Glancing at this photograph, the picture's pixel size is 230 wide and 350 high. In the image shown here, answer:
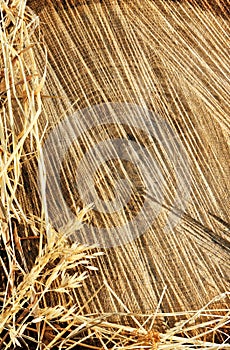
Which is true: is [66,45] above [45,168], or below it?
above

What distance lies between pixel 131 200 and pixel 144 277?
150 mm

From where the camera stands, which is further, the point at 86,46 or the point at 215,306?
the point at 86,46

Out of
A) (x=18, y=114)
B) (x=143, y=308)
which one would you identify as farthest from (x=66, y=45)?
(x=143, y=308)

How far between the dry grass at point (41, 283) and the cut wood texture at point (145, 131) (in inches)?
1.1

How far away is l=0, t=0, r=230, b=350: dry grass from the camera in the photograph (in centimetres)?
133

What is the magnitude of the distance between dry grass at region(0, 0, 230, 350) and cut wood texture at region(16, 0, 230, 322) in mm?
28

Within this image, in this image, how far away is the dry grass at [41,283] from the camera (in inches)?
52.2

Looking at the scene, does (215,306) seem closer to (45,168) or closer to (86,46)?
(45,168)

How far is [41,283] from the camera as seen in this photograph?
134cm

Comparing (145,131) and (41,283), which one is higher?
(145,131)

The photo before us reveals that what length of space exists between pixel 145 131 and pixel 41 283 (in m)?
0.36

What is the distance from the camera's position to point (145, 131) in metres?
1.39

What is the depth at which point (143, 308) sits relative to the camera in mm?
1348

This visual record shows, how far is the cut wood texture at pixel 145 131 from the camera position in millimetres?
1354
